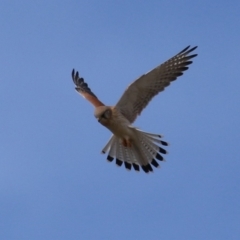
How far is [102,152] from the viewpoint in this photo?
16.6 m

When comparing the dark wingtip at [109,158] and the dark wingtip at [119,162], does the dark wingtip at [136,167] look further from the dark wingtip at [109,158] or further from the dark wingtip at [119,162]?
the dark wingtip at [109,158]

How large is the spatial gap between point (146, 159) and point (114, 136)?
0.75 m

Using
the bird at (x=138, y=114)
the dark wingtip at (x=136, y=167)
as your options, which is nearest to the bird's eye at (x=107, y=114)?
the bird at (x=138, y=114)

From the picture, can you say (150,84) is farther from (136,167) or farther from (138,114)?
(136,167)

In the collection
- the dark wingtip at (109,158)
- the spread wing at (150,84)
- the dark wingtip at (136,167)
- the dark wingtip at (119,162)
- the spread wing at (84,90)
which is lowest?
the dark wingtip at (136,167)

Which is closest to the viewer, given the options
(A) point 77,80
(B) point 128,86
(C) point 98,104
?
(B) point 128,86

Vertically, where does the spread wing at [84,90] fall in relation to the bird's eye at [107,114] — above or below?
above

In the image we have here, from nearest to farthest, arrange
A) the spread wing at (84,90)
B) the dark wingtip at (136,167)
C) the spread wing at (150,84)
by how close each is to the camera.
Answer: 1. the spread wing at (150,84)
2. the dark wingtip at (136,167)
3. the spread wing at (84,90)

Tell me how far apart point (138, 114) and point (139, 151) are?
0.73 m

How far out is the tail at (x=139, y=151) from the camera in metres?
16.0

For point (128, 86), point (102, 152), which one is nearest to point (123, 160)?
point (102, 152)

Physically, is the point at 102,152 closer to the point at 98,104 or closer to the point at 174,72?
the point at 98,104

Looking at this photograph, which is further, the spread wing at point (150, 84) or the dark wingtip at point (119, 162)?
the dark wingtip at point (119, 162)

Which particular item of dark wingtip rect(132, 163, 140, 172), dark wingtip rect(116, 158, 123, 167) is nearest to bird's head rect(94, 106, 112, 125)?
dark wingtip rect(116, 158, 123, 167)
